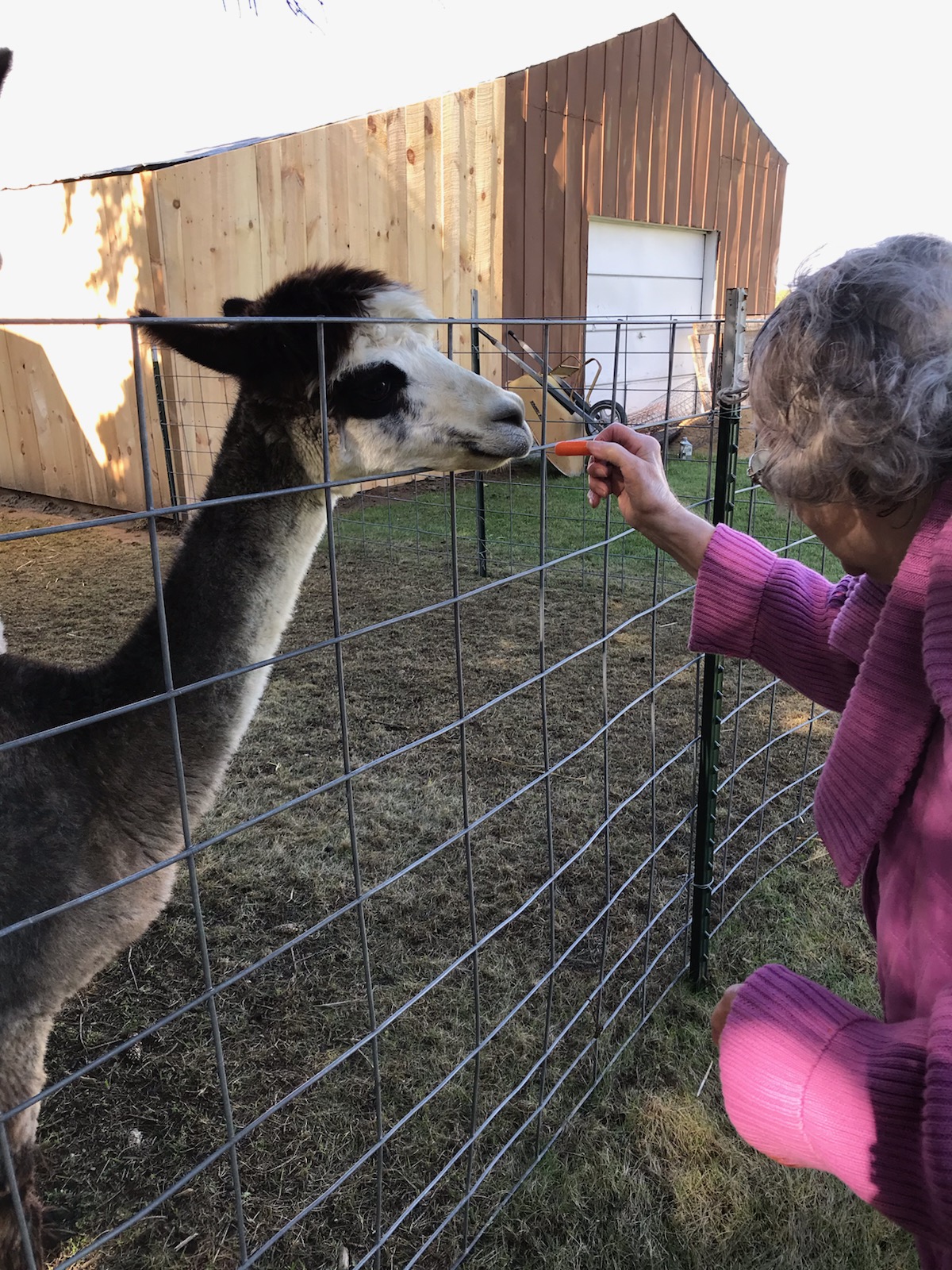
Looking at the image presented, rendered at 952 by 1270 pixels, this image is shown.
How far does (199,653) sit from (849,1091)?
137 cm

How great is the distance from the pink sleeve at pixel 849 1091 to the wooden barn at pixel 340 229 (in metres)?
5.44

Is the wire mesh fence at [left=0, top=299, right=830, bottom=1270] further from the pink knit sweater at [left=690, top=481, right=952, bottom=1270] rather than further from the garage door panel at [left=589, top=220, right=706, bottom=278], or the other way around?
the garage door panel at [left=589, top=220, right=706, bottom=278]

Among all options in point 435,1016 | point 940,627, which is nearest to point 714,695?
point 435,1016

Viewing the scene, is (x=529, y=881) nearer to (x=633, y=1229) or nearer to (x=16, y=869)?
(x=633, y=1229)

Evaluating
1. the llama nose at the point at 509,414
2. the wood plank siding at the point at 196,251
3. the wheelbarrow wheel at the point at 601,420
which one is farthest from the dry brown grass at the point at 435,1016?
the wood plank siding at the point at 196,251

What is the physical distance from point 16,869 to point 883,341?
1587 mm

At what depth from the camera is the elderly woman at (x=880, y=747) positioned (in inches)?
Result: 32.8

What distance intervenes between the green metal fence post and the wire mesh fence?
2 centimetres

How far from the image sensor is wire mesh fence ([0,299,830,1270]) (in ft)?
5.58

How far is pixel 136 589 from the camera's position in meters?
6.08

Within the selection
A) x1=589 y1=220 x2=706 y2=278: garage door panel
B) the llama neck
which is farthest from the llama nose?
x1=589 y1=220 x2=706 y2=278: garage door panel

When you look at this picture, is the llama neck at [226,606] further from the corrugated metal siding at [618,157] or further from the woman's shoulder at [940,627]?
the corrugated metal siding at [618,157]

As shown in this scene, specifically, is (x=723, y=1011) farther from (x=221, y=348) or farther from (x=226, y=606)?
(x=221, y=348)

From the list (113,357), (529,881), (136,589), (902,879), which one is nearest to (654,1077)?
(529,881)
